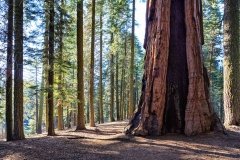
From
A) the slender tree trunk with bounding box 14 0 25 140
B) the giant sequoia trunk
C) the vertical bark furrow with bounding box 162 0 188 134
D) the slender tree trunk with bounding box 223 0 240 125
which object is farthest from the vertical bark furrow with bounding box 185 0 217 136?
the slender tree trunk with bounding box 14 0 25 140

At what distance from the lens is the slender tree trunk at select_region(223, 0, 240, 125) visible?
8402mm

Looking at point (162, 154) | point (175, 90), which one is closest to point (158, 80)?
point (175, 90)

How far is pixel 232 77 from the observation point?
28.0 feet

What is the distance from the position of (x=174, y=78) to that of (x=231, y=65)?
343 centimetres

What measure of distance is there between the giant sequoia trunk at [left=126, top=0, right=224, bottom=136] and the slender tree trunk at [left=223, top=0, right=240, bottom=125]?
2.32 metres

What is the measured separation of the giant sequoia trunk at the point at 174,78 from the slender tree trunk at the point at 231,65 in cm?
232

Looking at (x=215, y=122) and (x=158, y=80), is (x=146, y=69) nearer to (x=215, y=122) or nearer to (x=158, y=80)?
(x=158, y=80)

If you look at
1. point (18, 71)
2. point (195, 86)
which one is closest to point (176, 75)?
point (195, 86)

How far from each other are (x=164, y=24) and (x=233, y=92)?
424 cm

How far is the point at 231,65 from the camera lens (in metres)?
8.63

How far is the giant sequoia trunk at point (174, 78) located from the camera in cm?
638

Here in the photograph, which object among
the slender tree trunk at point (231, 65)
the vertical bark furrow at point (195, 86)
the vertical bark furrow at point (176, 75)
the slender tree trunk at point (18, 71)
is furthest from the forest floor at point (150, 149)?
the slender tree trunk at point (231, 65)

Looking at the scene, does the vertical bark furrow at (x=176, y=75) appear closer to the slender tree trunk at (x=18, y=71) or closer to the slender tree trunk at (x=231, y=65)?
the slender tree trunk at (x=231, y=65)

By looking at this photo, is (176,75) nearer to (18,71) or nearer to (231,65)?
(231,65)
